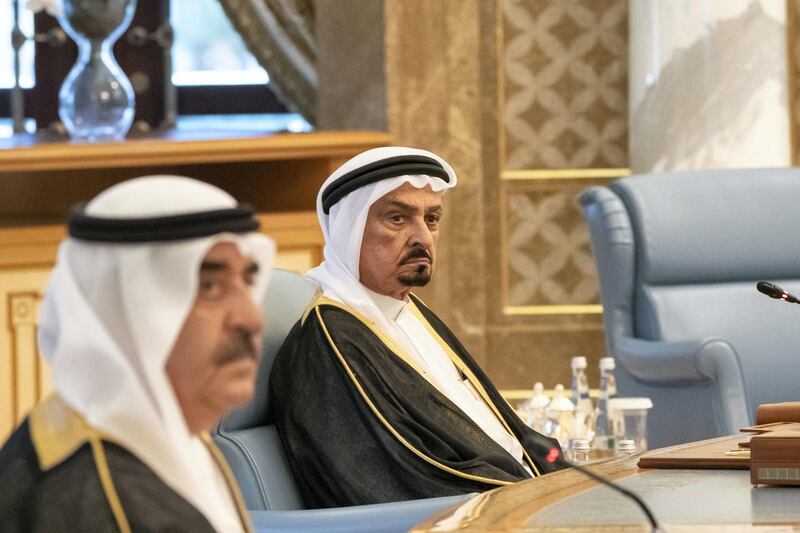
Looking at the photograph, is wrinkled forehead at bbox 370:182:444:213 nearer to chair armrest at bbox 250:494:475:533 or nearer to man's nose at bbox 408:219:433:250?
man's nose at bbox 408:219:433:250

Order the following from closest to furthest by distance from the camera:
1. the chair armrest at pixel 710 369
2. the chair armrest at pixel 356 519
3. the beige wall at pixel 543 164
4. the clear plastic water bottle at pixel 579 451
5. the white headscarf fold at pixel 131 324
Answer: the white headscarf fold at pixel 131 324 < the chair armrest at pixel 356 519 < the clear plastic water bottle at pixel 579 451 < the chair armrest at pixel 710 369 < the beige wall at pixel 543 164

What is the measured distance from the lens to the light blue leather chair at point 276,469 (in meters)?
2.54

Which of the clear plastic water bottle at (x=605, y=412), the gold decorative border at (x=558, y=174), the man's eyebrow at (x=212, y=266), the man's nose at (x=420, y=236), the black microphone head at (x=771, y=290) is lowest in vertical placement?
the clear plastic water bottle at (x=605, y=412)

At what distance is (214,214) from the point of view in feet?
4.79

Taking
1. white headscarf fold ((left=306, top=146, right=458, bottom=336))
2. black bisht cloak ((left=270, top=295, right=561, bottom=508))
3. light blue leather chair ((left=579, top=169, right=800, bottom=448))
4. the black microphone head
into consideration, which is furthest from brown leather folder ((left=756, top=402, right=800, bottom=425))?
light blue leather chair ((left=579, top=169, right=800, bottom=448))

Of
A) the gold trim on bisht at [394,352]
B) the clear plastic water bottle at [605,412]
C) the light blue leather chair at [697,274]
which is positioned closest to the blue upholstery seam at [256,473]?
the gold trim on bisht at [394,352]

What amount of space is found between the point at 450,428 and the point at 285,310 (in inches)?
16.7

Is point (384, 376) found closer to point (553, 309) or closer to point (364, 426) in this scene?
point (364, 426)

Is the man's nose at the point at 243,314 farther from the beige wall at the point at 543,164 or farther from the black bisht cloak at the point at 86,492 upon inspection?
the beige wall at the point at 543,164

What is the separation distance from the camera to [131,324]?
142 cm

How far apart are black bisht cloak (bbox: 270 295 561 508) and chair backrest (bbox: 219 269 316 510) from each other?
0.02 meters

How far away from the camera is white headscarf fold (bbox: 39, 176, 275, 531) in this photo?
1402 mm

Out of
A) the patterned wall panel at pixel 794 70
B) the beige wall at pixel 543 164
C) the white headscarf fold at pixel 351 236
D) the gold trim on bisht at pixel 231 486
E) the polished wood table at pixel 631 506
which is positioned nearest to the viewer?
the gold trim on bisht at pixel 231 486

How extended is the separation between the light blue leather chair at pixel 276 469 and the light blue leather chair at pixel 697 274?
5.60 ft
